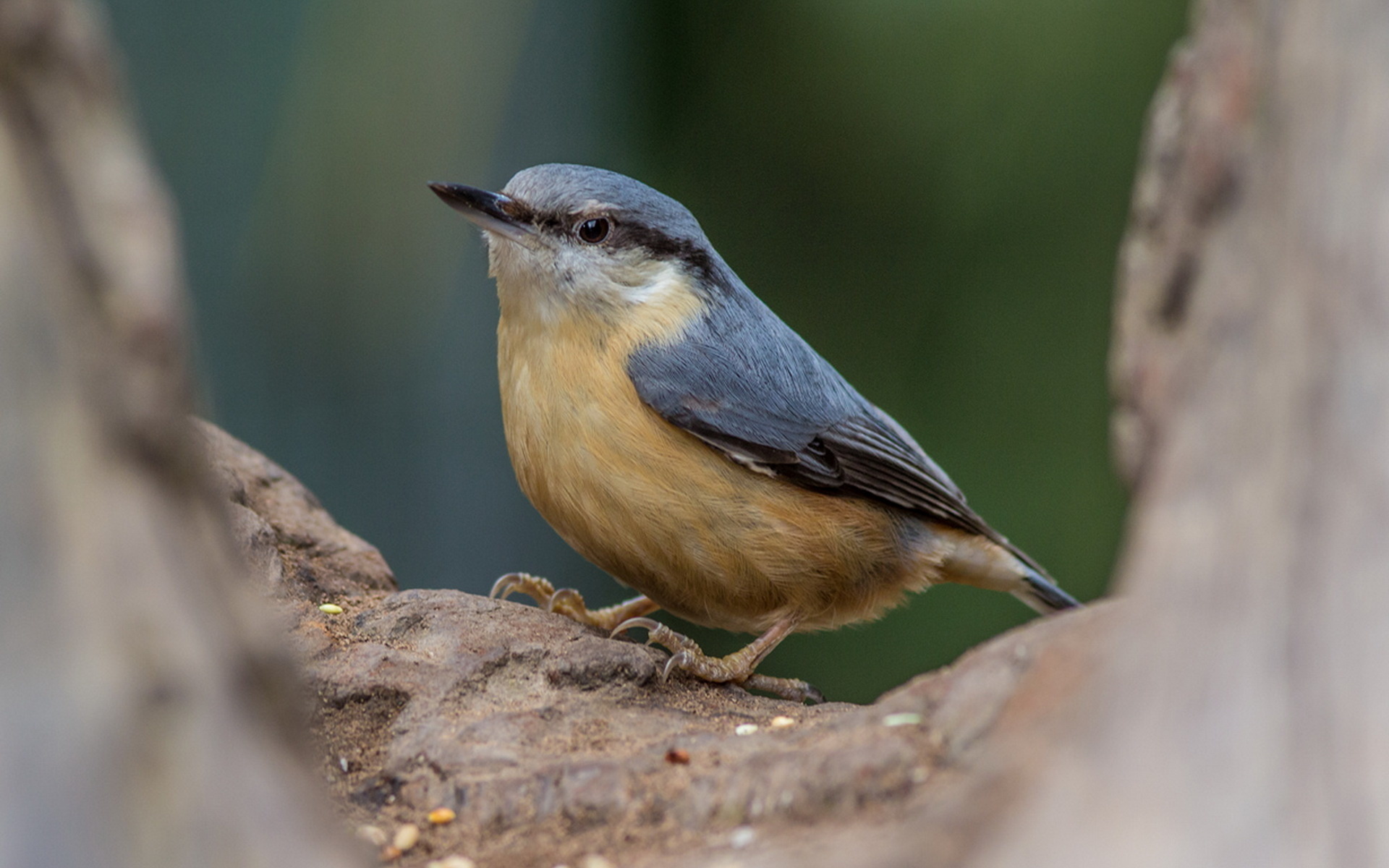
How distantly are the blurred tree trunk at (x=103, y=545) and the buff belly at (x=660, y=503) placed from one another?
1.87m

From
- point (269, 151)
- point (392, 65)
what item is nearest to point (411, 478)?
point (269, 151)

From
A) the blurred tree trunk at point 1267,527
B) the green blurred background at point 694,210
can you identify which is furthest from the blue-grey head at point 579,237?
the green blurred background at point 694,210

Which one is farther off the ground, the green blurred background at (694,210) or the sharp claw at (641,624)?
the green blurred background at (694,210)

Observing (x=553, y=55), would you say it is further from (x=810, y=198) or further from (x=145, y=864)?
(x=145, y=864)

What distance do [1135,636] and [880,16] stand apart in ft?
19.1

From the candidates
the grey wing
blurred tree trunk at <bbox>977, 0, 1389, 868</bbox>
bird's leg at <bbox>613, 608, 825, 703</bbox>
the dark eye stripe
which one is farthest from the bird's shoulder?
blurred tree trunk at <bbox>977, 0, 1389, 868</bbox>

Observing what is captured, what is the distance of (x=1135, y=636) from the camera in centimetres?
132

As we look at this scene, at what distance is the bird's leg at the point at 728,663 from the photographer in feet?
9.86

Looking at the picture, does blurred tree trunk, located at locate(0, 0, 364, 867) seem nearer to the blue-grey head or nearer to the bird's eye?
the blue-grey head

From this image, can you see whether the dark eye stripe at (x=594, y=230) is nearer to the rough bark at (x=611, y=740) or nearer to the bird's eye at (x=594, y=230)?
the bird's eye at (x=594, y=230)

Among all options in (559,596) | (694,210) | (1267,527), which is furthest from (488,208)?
(694,210)

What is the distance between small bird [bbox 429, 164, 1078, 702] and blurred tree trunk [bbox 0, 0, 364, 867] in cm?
173

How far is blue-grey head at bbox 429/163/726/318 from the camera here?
11.3 ft

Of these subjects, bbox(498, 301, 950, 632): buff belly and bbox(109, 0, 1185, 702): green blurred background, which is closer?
bbox(498, 301, 950, 632): buff belly
